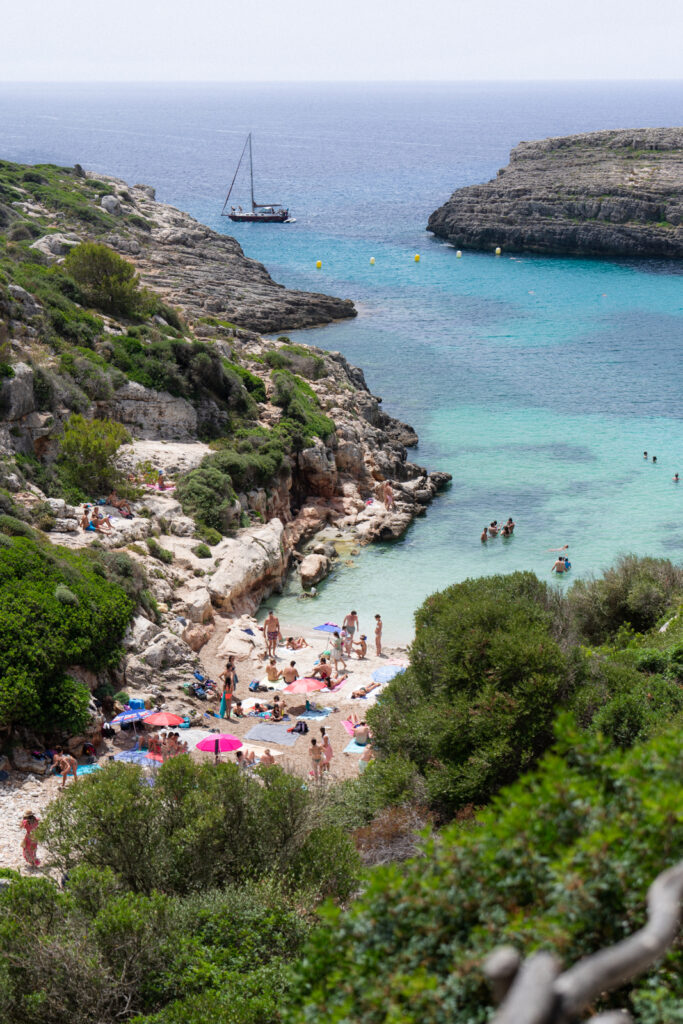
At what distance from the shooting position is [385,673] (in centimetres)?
2370

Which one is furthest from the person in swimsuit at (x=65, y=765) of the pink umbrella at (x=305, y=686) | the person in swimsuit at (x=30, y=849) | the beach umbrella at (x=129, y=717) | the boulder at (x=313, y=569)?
the boulder at (x=313, y=569)

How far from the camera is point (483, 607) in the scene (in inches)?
641

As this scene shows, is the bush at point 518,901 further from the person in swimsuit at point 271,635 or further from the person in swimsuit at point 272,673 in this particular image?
the person in swimsuit at point 271,635

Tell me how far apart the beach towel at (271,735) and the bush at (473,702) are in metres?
3.99

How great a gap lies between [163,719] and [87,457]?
40.1ft

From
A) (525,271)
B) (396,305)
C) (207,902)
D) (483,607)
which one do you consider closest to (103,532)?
(483,607)

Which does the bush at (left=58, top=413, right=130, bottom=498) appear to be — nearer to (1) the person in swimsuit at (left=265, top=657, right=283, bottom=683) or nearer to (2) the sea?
(2) the sea

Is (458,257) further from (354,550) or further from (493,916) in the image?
(493,916)

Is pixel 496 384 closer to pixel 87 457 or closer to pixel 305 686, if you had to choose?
pixel 87 457

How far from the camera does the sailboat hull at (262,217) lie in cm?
10388

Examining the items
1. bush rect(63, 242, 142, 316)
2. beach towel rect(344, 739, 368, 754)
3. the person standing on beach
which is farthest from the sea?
bush rect(63, 242, 142, 316)

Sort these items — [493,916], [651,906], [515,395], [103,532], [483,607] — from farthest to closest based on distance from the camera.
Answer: [515,395], [103,532], [483,607], [493,916], [651,906]

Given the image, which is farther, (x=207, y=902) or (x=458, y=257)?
(x=458, y=257)

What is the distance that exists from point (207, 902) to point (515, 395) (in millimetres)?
43528
